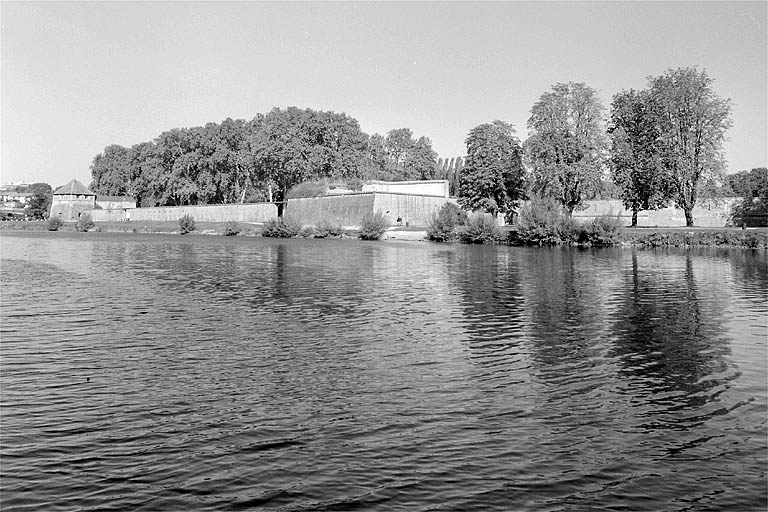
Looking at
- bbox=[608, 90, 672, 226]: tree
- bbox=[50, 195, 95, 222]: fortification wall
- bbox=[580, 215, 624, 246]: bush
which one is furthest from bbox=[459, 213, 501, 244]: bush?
bbox=[50, 195, 95, 222]: fortification wall

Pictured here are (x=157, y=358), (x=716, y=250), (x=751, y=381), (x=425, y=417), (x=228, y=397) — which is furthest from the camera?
(x=716, y=250)

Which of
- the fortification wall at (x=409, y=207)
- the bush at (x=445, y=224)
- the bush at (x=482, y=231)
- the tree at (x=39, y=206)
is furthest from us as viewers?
the tree at (x=39, y=206)

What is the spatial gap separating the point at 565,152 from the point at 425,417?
194 ft

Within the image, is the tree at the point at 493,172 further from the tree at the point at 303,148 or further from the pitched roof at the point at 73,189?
the pitched roof at the point at 73,189

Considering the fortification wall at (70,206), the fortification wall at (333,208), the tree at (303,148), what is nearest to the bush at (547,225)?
the fortification wall at (333,208)

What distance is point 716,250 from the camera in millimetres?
52969

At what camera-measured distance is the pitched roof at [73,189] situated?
129 metres

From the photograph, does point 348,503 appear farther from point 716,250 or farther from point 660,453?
point 716,250

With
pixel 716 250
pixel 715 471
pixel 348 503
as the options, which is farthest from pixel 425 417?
pixel 716 250

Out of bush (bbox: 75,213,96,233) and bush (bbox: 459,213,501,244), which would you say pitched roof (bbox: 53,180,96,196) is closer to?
bush (bbox: 75,213,96,233)

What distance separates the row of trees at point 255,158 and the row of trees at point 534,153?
0.20 meters

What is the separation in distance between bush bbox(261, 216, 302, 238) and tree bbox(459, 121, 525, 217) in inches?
829

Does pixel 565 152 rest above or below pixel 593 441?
above

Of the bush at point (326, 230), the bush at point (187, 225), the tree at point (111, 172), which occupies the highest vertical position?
the tree at point (111, 172)
